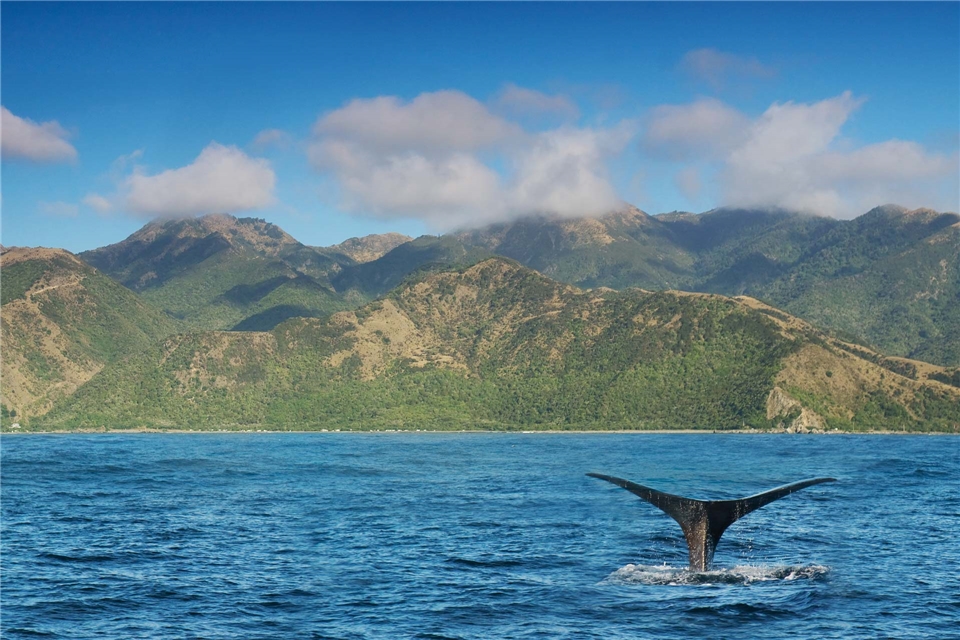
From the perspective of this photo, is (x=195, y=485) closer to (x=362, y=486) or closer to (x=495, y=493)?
(x=362, y=486)

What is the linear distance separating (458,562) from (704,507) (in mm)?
13530

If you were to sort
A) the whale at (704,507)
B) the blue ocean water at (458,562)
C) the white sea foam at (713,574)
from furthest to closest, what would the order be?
1. the white sea foam at (713,574)
2. the whale at (704,507)
3. the blue ocean water at (458,562)

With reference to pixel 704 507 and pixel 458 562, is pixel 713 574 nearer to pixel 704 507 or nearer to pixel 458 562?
pixel 704 507

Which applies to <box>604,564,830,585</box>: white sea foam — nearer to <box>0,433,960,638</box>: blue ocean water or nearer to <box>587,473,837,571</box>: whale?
<box>0,433,960,638</box>: blue ocean water

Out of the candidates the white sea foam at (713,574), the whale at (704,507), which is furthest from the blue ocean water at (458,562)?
the whale at (704,507)

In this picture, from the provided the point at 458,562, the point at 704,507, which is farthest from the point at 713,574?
the point at 458,562

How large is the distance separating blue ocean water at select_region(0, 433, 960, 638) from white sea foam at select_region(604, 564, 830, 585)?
189mm

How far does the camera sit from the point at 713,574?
4088cm

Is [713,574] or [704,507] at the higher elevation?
[704,507]

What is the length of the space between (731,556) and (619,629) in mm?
16070

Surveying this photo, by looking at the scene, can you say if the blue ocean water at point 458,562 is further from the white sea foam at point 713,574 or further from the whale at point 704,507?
the whale at point 704,507

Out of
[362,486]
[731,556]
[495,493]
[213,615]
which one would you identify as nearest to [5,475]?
[362,486]

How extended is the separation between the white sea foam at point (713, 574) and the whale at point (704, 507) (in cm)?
137

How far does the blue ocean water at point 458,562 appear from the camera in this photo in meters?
33.6
